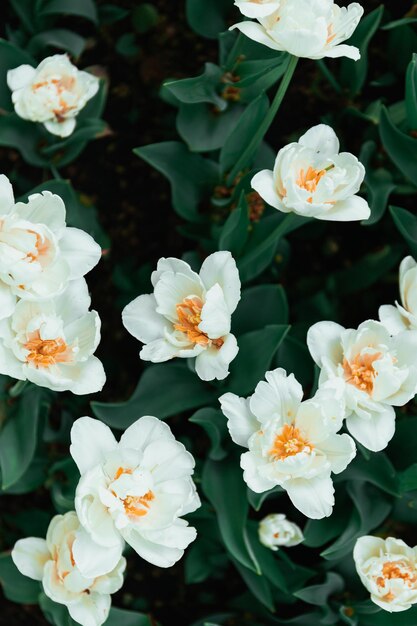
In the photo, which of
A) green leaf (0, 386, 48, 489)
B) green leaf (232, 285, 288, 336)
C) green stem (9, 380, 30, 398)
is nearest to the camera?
green stem (9, 380, 30, 398)

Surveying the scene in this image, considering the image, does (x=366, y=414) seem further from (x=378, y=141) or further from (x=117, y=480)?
(x=378, y=141)

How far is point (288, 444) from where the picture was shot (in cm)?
129

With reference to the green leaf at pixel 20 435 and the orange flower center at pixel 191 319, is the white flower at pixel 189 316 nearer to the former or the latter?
the orange flower center at pixel 191 319

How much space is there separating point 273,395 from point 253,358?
0.88 ft

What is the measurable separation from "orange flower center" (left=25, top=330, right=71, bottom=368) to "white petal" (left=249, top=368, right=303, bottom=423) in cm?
30

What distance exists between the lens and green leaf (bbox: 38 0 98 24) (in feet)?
6.03

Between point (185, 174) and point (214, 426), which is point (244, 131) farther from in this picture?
point (214, 426)

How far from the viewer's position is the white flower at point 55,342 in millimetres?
1314

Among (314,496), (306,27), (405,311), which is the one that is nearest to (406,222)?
(405,311)

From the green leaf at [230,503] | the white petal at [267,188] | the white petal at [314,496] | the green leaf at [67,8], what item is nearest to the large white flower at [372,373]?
A: the white petal at [314,496]

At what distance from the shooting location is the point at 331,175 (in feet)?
4.45

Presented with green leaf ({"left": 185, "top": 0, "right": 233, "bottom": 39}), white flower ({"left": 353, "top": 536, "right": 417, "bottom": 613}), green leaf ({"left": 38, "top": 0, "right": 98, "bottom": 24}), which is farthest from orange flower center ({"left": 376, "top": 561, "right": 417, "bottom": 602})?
green leaf ({"left": 38, "top": 0, "right": 98, "bottom": 24})

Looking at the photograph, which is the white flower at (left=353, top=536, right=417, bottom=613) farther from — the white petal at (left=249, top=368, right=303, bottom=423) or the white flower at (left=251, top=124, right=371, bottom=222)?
the white flower at (left=251, top=124, right=371, bottom=222)

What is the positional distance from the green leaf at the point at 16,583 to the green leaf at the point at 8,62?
91cm
